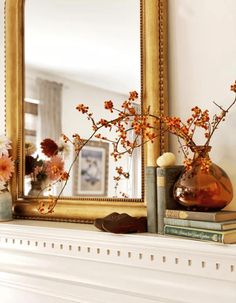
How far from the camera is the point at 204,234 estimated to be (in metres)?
1.10

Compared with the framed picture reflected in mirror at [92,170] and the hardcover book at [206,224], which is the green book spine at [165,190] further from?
the framed picture reflected in mirror at [92,170]

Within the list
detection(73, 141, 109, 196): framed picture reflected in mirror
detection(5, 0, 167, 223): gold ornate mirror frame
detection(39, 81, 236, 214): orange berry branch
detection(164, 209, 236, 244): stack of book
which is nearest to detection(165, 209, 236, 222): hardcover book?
detection(164, 209, 236, 244): stack of book

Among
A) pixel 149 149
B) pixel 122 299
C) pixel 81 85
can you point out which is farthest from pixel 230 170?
pixel 81 85

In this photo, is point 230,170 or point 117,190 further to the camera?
point 117,190

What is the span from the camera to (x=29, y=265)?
5.26 ft

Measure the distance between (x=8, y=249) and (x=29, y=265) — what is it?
124 millimetres

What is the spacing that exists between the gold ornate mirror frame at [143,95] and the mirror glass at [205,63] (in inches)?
1.6

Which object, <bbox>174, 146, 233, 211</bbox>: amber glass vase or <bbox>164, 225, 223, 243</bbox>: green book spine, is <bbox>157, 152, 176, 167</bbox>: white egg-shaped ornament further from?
<bbox>164, 225, 223, 243</bbox>: green book spine

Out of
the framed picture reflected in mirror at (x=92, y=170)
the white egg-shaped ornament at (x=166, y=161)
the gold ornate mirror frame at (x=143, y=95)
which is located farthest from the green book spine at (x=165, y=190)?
the framed picture reflected in mirror at (x=92, y=170)

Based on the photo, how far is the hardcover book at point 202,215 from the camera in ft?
3.59

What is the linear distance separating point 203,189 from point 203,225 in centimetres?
11

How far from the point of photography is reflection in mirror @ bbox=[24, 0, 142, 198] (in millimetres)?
1534

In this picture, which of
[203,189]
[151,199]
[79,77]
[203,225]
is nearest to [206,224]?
[203,225]

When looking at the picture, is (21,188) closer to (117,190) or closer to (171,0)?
(117,190)
